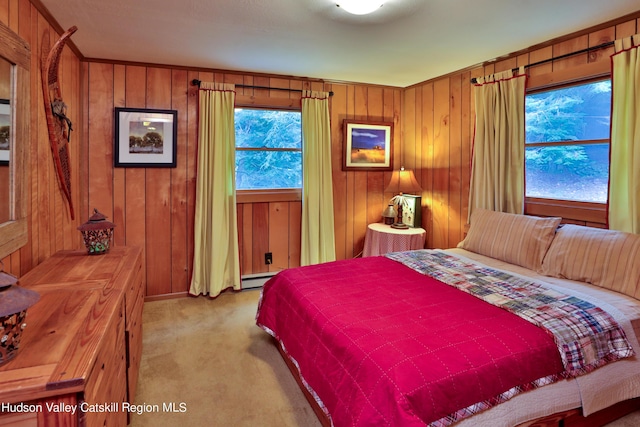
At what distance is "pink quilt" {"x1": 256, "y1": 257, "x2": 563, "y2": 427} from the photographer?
1405mm

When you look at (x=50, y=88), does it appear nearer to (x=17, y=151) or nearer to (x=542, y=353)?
(x=17, y=151)

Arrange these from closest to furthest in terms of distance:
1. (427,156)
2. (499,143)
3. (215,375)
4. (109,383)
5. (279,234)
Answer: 1. (109,383)
2. (215,375)
3. (499,143)
4. (279,234)
5. (427,156)

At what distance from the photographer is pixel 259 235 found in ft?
13.5

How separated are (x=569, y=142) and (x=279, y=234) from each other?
2809mm

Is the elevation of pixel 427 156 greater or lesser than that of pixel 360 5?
lesser

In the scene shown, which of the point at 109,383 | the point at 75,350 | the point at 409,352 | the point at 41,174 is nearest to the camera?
the point at 75,350

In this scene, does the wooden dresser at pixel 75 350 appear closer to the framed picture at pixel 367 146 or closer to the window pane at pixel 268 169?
the window pane at pixel 268 169

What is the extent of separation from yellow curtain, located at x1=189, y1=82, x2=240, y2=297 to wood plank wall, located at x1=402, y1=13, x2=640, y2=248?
2.14m

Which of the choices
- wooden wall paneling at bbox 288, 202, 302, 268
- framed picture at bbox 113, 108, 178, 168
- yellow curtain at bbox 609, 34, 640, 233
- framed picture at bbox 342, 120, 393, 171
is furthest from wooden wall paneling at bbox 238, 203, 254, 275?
yellow curtain at bbox 609, 34, 640, 233

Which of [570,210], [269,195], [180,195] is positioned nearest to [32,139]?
[180,195]

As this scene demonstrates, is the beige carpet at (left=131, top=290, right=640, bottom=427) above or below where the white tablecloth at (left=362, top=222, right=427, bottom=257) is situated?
below

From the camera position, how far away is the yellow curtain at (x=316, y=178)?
13.5 ft

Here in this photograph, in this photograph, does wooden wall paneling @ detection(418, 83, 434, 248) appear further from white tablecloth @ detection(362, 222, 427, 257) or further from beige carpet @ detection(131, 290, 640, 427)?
beige carpet @ detection(131, 290, 640, 427)

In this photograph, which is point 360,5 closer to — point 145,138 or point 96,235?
point 96,235
